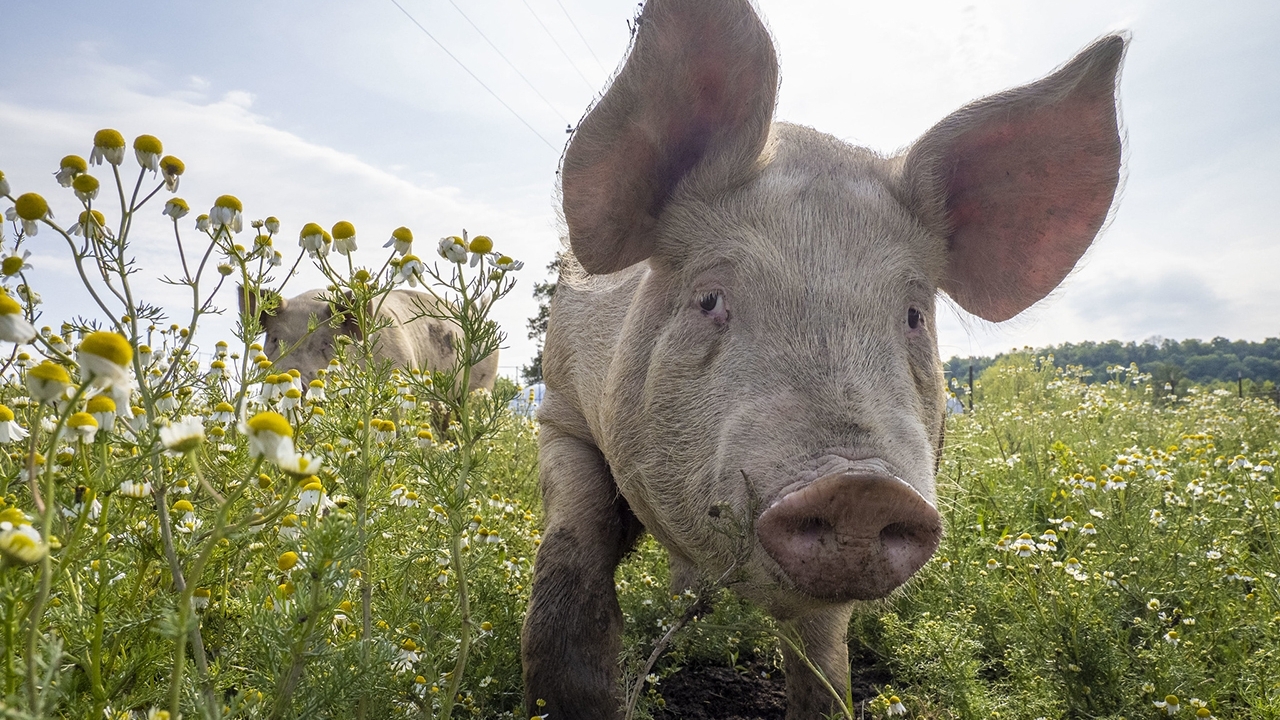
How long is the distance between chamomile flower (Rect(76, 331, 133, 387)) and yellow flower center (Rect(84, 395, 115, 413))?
577mm

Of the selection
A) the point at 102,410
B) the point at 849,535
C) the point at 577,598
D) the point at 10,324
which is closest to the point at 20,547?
the point at 10,324

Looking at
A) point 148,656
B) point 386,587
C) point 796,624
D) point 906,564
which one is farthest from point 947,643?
point 148,656

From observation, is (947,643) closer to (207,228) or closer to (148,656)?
(148,656)

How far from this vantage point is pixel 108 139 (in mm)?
1709

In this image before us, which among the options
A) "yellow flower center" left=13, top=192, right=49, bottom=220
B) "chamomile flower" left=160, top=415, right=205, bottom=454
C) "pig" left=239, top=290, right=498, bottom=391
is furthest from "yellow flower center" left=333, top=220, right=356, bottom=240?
"pig" left=239, top=290, right=498, bottom=391

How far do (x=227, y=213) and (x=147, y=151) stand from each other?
23 centimetres

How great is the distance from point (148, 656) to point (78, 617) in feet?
0.64

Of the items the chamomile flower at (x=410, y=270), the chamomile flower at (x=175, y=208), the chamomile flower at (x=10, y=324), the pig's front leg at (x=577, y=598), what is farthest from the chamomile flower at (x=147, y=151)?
the pig's front leg at (x=577, y=598)

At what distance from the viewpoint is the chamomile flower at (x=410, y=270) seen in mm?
1898

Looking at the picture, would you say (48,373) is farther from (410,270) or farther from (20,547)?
(410,270)

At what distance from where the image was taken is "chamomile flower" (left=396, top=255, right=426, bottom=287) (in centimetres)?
190

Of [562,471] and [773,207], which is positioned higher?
[773,207]

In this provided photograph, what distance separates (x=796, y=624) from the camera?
278 cm

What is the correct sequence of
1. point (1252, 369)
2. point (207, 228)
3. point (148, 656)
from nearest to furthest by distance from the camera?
point (148, 656), point (207, 228), point (1252, 369)
